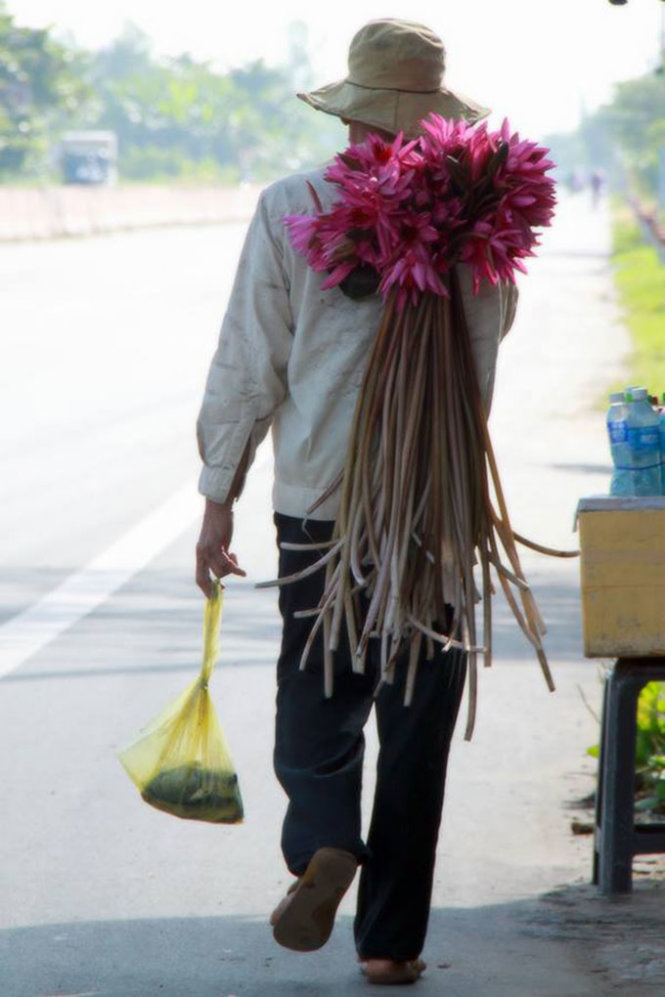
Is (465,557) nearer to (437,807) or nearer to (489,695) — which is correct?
(437,807)

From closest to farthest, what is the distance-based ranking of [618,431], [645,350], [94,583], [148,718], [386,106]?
[386,106] < [618,431] < [148,718] < [94,583] < [645,350]

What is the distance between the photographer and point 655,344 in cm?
2380

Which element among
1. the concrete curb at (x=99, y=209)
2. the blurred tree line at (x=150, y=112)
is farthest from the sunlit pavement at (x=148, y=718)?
the blurred tree line at (x=150, y=112)

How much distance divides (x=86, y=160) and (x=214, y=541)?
99.7 metres

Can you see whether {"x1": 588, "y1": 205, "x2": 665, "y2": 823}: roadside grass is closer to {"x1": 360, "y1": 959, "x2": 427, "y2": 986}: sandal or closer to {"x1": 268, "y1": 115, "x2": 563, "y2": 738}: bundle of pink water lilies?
{"x1": 360, "y1": 959, "x2": 427, "y2": 986}: sandal

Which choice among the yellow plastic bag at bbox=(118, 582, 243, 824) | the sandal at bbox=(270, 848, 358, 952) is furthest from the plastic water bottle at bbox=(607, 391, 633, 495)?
the sandal at bbox=(270, 848, 358, 952)

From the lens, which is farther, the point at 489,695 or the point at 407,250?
A: the point at 489,695

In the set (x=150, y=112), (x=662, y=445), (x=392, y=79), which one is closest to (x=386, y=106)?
(x=392, y=79)

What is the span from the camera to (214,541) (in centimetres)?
413

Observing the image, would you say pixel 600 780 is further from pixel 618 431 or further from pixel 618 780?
pixel 618 431

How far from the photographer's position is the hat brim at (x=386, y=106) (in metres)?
4.05

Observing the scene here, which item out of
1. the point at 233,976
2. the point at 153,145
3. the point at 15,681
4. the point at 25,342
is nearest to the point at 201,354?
the point at 25,342

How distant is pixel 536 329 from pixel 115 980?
936 inches

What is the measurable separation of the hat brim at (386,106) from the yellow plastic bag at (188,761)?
1077 mm
